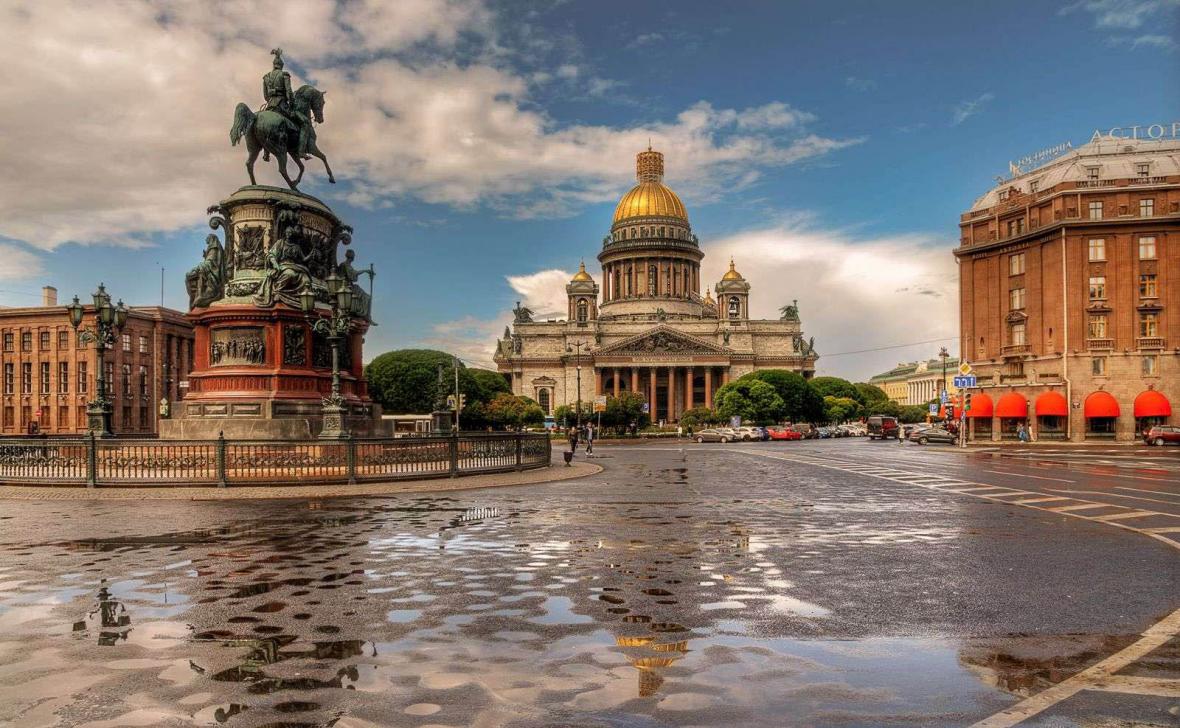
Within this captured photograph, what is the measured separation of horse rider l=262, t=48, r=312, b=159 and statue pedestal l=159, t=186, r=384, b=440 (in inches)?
109

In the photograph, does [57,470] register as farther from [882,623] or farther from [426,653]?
[882,623]

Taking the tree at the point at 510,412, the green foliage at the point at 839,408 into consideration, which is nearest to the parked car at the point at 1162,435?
the tree at the point at 510,412

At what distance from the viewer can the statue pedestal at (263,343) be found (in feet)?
87.5

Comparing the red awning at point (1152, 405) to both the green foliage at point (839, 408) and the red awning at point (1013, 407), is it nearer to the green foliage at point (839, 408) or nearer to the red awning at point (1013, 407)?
the red awning at point (1013, 407)

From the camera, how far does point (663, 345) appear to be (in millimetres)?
129875

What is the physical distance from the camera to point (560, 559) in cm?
1097

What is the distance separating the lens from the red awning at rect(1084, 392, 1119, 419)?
172ft

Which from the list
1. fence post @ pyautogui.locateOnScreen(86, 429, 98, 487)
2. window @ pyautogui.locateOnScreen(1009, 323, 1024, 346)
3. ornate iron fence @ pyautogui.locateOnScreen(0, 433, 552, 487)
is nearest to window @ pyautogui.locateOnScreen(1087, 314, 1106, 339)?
window @ pyautogui.locateOnScreen(1009, 323, 1024, 346)

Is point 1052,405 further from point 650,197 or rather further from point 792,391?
point 650,197

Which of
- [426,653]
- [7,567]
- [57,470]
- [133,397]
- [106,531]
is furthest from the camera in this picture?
[133,397]

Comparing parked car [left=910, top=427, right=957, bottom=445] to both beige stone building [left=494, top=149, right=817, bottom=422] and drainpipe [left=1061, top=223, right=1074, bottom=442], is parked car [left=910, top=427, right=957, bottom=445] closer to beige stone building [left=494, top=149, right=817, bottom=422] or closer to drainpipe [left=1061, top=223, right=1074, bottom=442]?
drainpipe [left=1061, top=223, right=1074, bottom=442]

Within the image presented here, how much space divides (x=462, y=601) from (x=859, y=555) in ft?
Answer: 18.8

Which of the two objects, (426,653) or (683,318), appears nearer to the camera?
(426,653)

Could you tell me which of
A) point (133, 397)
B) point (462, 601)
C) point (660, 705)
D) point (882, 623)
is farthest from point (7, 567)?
point (133, 397)
